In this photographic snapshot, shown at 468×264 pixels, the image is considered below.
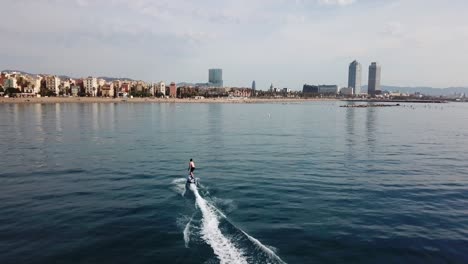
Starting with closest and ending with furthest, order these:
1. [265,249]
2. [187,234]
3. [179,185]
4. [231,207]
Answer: [265,249] < [187,234] < [231,207] < [179,185]

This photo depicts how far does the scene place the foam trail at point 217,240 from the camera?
18.0m

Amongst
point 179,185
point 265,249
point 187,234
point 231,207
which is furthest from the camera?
point 179,185

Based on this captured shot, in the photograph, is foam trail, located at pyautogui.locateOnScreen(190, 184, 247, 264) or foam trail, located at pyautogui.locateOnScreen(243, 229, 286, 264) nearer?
foam trail, located at pyautogui.locateOnScreen(190, 184, 247, 264)

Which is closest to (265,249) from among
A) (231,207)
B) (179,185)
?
(231,207)

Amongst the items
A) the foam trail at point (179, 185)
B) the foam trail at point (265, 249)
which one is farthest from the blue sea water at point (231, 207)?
the foam trail at point (179, 185)

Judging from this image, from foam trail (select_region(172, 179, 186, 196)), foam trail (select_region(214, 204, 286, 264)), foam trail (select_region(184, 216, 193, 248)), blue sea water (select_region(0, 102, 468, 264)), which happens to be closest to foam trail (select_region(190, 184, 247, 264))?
blue sea water (select_region(0, 102, 468, 264))

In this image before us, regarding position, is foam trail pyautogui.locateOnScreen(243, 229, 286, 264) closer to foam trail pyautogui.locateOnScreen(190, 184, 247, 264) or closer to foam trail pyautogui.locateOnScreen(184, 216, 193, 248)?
foam trail pyautogui.locateOnScreen(190, 184, 247, 264)

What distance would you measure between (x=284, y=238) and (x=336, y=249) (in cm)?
277

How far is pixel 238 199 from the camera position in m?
28.0

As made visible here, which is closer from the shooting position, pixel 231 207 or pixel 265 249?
pixel 265 249

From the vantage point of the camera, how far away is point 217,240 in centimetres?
1998

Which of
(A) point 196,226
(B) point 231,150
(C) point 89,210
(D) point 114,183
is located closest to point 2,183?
(D) point 114,183

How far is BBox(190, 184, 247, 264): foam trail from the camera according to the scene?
17953 mm

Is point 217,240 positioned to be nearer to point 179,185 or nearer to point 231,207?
point 231,207
